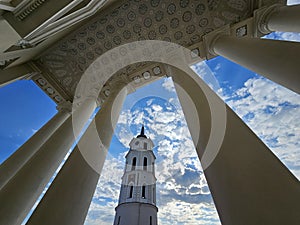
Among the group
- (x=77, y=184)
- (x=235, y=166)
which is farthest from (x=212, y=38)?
(x=77, y=184)

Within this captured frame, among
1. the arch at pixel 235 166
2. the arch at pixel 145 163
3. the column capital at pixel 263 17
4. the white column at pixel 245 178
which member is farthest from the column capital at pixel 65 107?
the arch at pixel 145 163

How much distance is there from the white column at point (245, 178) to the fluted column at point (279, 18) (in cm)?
369

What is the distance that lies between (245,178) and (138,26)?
31.0 feet

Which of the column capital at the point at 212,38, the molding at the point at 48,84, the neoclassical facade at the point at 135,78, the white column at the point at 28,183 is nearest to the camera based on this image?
the neoclassical facade at the point at 135,78

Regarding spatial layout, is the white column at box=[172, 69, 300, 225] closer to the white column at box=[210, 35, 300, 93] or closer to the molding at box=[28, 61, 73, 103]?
the white column at box=[210, 35, 300, 93]

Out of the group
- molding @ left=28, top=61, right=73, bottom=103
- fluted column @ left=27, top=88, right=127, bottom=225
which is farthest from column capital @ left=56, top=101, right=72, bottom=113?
fluted column @ left=27, top=88, right=127, bottom=225

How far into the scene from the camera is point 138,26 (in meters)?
10.0

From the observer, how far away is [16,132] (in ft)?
50.4

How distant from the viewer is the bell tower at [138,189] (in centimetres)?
3297

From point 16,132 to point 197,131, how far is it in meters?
16.4

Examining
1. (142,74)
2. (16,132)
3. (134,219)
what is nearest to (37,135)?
(142,74)

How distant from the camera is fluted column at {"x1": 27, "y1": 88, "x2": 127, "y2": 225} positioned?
3.47 meters

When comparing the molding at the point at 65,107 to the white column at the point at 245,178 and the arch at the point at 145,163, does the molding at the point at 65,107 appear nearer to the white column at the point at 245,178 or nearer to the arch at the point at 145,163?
the white column at the point at 245,178

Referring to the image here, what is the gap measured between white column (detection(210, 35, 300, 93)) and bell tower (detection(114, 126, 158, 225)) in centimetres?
3328
